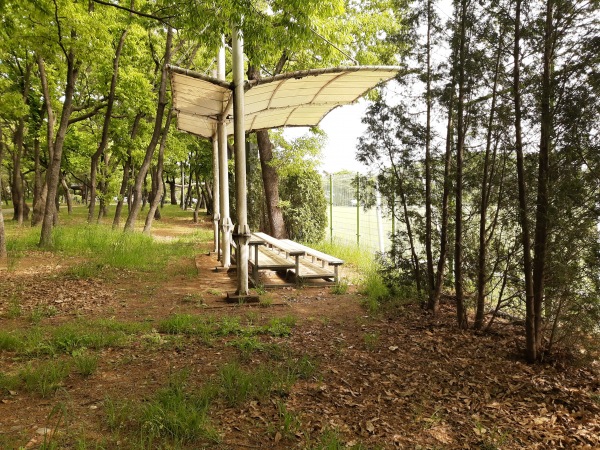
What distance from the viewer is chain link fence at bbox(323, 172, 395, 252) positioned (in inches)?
423

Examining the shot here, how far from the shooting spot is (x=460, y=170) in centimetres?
543

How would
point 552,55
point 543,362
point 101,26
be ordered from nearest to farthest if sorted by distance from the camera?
point 552,55
point 543,362
point 101,26

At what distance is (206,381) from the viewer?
3914mm

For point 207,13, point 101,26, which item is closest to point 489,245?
point 207,13

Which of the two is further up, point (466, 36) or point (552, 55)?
point (466, 36)

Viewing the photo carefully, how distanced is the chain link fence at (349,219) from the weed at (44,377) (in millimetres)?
6473

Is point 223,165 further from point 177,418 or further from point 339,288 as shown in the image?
point 177,418

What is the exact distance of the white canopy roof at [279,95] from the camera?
21.6ft

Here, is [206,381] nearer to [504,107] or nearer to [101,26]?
[504,107]

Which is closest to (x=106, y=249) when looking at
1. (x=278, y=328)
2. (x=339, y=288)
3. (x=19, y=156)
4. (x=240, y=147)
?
(x=240, y=147)

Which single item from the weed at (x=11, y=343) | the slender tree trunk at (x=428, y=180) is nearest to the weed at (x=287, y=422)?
the weed at (x=11, y=343)

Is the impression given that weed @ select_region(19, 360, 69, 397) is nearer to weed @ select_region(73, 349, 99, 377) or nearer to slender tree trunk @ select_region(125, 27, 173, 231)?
weed @ select_region(73, 349, 99, 377)

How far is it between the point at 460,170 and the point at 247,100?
12.9 feet

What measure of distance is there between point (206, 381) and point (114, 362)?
110 centimetres
